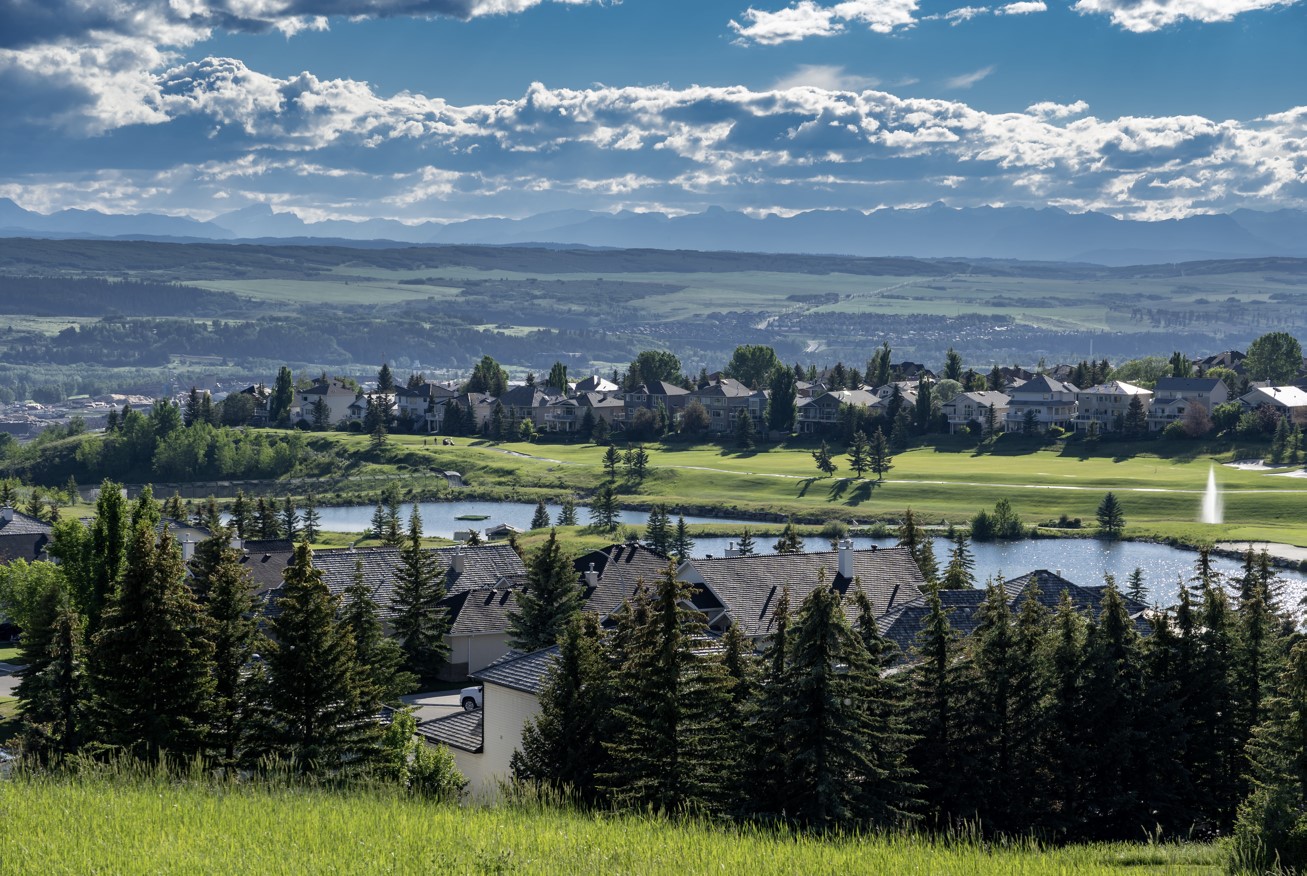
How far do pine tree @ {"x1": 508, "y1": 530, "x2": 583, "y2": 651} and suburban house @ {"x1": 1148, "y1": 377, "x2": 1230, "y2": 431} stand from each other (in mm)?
108020

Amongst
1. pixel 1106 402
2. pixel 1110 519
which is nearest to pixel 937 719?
pixel 1110 519

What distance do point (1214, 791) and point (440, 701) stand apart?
70.1 ft

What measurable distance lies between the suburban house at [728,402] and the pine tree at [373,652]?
123753mm

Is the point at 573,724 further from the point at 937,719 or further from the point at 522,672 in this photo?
the point at 937,719

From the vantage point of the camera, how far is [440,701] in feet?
140

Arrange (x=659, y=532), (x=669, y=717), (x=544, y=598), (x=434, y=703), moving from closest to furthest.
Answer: (x=669, y=717) → (x=434, y=703) → (x=544, y=598) → (x=659, y=532)

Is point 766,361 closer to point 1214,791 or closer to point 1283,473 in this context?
point 1283,473

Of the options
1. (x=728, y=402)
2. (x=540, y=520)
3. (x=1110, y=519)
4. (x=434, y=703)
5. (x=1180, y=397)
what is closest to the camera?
(x=434, y=703)

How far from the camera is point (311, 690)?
91.6 ft

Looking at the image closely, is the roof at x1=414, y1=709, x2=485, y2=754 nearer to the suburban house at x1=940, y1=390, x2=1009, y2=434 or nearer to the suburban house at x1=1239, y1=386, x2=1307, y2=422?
the suburban house at x1=940, y1=390, x2=1009, y2=434

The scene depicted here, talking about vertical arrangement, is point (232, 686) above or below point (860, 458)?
above

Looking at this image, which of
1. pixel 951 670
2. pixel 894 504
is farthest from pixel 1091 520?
pixel 951 670

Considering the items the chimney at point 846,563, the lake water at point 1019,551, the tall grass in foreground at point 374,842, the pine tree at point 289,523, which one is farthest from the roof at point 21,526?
the tall grass in foreground at point 374,842

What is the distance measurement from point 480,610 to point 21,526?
37917mm
